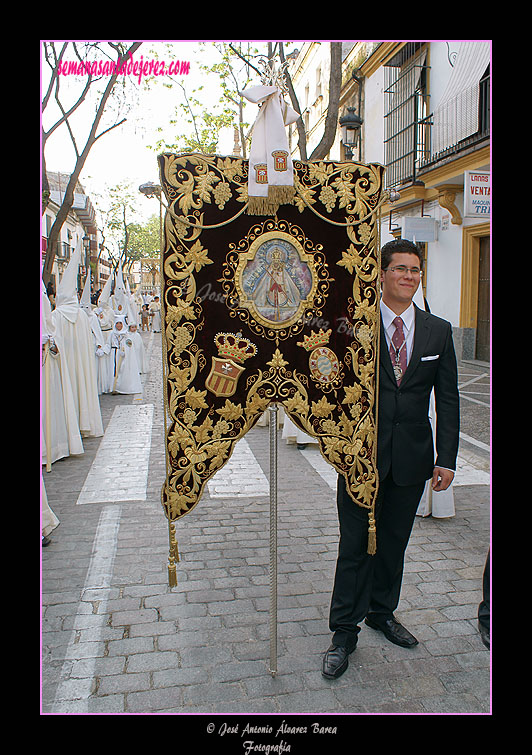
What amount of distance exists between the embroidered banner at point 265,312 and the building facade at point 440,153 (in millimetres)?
7890

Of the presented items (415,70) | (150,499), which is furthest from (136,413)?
(415,70)

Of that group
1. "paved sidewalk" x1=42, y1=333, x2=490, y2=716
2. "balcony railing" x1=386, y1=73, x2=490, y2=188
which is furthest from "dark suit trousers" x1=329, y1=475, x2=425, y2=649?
"balcony railing" x1=386, y1=73, x2=490, y2=188

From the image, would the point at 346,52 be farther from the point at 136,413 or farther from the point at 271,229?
the point at 271,229

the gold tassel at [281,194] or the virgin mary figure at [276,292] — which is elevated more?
the gold tassel at [281,194]

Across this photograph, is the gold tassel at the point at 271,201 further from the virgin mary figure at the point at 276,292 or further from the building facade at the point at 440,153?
the building facade at the point at 440,153

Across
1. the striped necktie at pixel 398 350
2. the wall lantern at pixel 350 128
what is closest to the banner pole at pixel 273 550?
the striped necktie at pixel 398 350

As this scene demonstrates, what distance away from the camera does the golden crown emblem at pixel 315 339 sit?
2.97 m

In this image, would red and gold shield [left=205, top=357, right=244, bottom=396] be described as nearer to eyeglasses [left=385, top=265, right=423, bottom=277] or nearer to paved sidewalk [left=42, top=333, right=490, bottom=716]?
eyeglasses [left=385, top=265, right=423, bottom=277]

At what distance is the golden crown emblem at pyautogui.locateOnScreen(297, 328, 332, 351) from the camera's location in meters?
2.97

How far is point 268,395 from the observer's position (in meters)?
2.97

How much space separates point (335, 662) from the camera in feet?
10.1

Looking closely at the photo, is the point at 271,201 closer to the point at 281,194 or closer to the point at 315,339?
the point at 281,194

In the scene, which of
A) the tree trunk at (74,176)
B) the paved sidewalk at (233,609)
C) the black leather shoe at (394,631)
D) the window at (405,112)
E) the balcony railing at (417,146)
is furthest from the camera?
the window at (405,112)

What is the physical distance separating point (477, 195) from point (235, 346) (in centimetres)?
750
